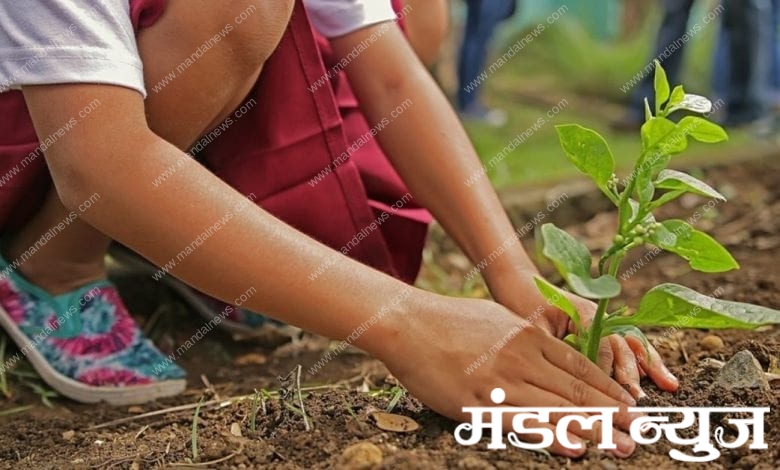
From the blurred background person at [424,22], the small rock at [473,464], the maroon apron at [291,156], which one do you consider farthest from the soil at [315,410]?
the blurred background person at [424,22]

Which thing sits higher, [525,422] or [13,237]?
[525,422]

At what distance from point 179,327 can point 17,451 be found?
1.74 ft

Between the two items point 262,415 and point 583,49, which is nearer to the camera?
point 262,415

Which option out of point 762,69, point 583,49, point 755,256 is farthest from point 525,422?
point 583,49

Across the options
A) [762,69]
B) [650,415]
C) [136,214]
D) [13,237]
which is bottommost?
[13,237]

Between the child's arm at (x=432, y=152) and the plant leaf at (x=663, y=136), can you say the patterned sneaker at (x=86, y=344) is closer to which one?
the child's arm at (x=432, y=152)

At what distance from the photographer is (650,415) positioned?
1096 millimetres

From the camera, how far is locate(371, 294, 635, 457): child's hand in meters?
1.05

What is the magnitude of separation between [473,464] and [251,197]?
25.4 inches

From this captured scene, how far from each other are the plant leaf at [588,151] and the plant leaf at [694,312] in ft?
0.42

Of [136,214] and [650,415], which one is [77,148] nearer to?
[136,214]

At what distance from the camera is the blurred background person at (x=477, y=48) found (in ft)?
11.0

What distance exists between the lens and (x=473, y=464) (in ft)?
3.23

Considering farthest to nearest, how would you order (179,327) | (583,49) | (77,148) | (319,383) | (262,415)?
(583,49) < (179,327) < (319,383) < (262,415) < (77,148)
